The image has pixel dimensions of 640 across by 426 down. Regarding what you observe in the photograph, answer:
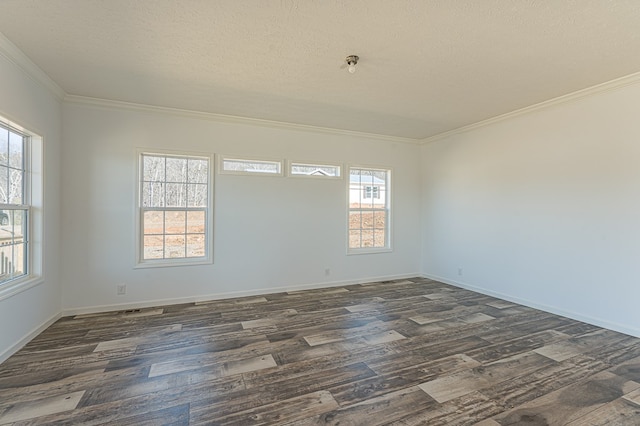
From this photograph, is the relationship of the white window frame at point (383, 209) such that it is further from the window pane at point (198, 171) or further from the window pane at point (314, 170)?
the window pane at point (198, 171)

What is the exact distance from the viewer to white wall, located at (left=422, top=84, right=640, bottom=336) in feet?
10.7

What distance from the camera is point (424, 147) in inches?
235

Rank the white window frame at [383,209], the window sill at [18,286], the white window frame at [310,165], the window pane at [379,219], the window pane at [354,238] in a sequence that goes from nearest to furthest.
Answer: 1. the window sill at [18,286]
2. the white window frame at [310,165]
3. the white window frame at [383,209]
4. the window pane at [354,238]
5. the window pane at [379,219]

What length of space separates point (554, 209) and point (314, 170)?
346 cm

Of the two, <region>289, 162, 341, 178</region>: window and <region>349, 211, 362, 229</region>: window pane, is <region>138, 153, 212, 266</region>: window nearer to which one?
<region>289, 162, 341, 178</region>: window

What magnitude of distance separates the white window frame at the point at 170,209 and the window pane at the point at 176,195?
0.07 metres

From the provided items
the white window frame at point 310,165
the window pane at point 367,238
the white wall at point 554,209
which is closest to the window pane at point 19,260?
the white window frame at point 310,165

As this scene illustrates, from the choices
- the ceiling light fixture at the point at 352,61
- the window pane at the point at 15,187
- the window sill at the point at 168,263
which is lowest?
the window sill at the point at 168,263

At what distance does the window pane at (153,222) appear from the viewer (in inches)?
163

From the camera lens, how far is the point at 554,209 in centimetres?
390

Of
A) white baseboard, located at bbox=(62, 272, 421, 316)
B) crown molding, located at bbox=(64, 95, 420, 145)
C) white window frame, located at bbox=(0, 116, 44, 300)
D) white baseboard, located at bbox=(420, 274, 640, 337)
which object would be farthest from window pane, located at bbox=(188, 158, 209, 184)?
white baseboard, located at bbox=(420, 274, 640, 337)

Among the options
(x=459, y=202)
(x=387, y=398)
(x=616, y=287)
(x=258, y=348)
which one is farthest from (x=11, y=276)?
(x=616, y=287)

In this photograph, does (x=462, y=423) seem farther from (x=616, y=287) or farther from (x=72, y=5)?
(x=72, y=5)

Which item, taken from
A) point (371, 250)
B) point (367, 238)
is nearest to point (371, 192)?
point (367, 238)
